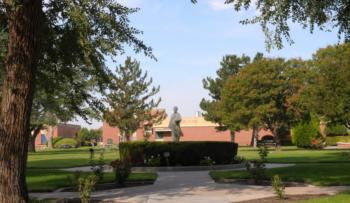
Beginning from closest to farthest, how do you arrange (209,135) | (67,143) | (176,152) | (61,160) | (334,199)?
(334,199), (176,152), (61,160), (209,135), (67,143)

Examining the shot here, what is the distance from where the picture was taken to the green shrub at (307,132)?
170ft

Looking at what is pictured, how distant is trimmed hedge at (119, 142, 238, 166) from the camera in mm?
22125

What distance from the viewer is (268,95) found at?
5219 centimetres

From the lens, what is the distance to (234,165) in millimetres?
22453

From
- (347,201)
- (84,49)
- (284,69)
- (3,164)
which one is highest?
(284,69)

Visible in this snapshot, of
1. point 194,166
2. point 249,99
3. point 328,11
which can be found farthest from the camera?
point 249,99

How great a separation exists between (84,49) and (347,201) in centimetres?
664

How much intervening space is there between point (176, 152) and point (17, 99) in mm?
13165

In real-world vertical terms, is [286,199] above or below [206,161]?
below

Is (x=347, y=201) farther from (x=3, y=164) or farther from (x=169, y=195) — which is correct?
(x=3, y=164)

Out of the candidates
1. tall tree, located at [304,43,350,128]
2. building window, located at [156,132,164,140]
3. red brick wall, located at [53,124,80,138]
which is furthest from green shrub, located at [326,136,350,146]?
red brick wall, located at [53,124,80,138]

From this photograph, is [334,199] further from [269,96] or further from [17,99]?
[269,96]

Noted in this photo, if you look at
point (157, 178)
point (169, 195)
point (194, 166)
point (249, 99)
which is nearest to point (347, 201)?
point (169, 195)

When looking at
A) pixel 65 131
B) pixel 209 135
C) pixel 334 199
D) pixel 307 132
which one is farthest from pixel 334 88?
pixel 65 131
